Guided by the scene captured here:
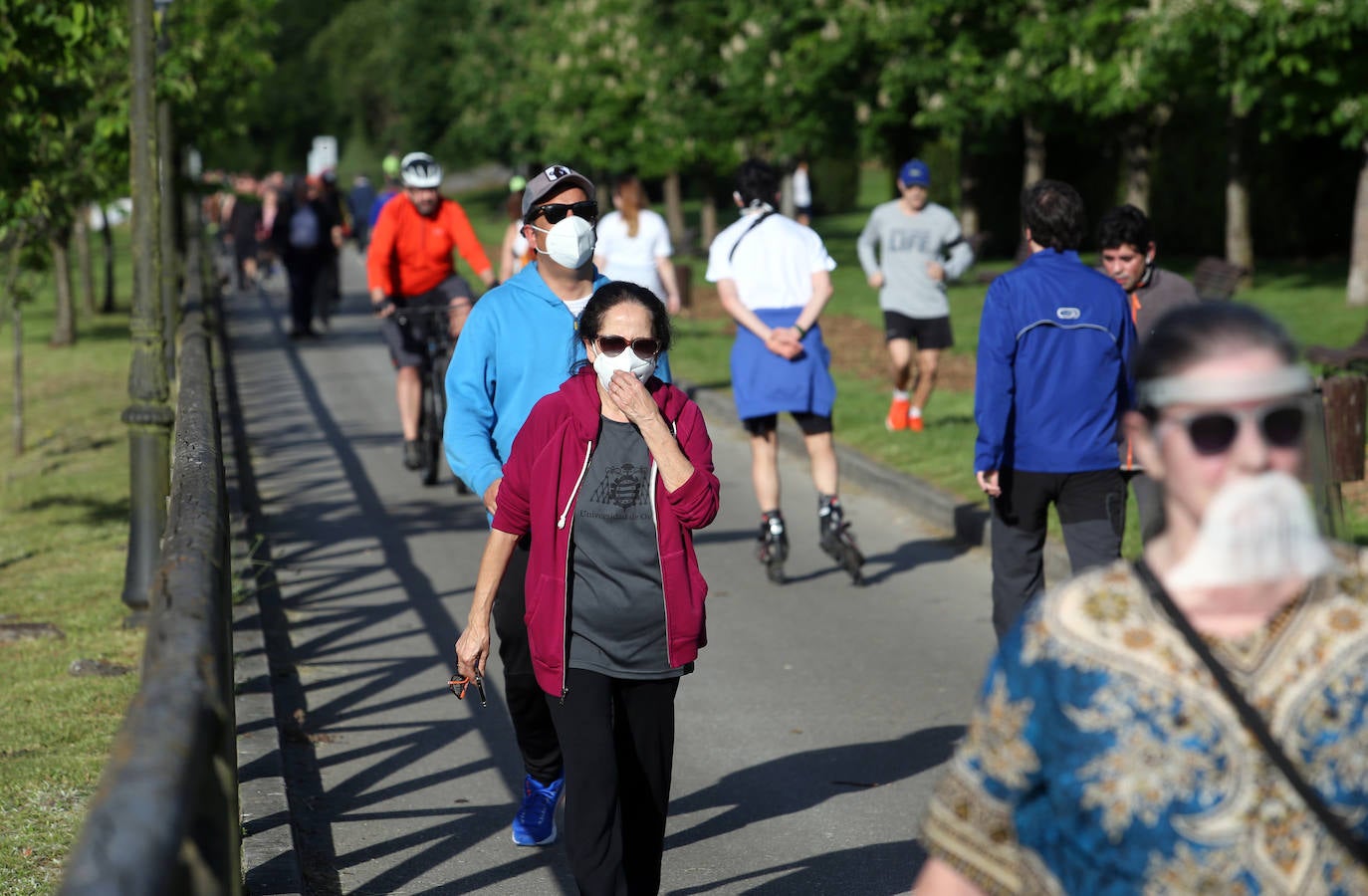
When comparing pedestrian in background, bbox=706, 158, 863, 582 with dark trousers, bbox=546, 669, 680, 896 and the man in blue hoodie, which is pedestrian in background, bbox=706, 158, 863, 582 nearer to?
the man in blue hoodie

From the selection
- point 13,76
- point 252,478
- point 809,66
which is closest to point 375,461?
point 252,478

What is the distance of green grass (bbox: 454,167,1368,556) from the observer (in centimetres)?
1254

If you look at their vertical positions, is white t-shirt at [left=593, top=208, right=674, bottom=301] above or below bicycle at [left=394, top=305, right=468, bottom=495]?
above

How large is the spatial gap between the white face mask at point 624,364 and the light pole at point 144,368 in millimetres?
4711

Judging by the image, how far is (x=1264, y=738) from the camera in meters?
2.19

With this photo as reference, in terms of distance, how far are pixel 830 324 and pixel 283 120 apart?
8833 centimetres

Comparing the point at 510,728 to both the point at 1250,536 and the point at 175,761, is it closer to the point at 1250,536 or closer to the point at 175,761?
the point at 175,761

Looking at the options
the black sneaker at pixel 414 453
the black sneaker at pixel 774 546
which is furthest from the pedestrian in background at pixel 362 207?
the black sneaker at pixel 774 546

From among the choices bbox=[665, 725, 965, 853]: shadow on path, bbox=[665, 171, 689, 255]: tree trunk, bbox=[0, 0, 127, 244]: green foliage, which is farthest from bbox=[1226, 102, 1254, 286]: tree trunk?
bbox=[665, 725, 965, 853]: shadow on path

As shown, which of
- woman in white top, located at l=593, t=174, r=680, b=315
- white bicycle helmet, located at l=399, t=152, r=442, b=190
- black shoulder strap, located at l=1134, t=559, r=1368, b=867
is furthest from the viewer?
woman in white top, located at l=593, t=174, r=680, b=315

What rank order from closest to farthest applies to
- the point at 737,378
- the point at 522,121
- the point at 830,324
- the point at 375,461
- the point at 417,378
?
1. the point at 737,378
2. the point at 417,378
3. the point at 375,461
4. the point at 830,324
5. the point at 522,121

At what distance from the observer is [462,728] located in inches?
279

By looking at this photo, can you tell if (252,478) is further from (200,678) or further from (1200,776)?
(1200,776)

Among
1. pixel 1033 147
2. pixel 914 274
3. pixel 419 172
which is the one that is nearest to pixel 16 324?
pixel 419 172
